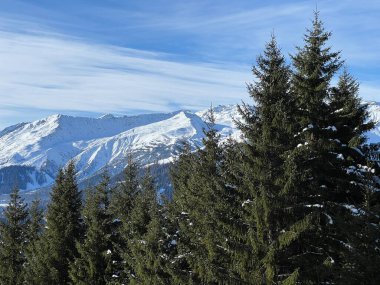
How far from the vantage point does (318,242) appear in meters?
16.4

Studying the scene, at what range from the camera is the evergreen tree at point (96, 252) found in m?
26.5

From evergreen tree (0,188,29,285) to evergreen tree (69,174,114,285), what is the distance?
39.4 ft

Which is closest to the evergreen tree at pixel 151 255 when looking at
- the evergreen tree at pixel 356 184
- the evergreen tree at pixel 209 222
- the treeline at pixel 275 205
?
the treeline at pixel 275 205

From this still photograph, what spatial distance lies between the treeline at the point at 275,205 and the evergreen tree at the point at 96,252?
0.06m

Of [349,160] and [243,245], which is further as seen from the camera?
[349,160]

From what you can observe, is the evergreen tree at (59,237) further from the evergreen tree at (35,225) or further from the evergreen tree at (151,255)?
the evergreen tree at (151,255)

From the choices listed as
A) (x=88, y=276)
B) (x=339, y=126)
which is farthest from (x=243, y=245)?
(x=88, y=276)

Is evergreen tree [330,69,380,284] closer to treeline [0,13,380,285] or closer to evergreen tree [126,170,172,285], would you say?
treeline [0,13,380,285]

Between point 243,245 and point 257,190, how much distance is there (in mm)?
1920

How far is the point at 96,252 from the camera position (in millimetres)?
26656

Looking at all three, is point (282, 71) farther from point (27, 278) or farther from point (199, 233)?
point (27, 278)

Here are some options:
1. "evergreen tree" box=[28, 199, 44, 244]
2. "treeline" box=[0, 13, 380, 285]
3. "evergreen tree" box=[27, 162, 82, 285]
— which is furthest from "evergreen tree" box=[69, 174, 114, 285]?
"evergreen tree" box=[28, 199, 44, 244]

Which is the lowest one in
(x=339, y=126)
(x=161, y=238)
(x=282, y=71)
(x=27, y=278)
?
(x=27, y=278)

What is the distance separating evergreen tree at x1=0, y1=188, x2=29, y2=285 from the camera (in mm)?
37156
